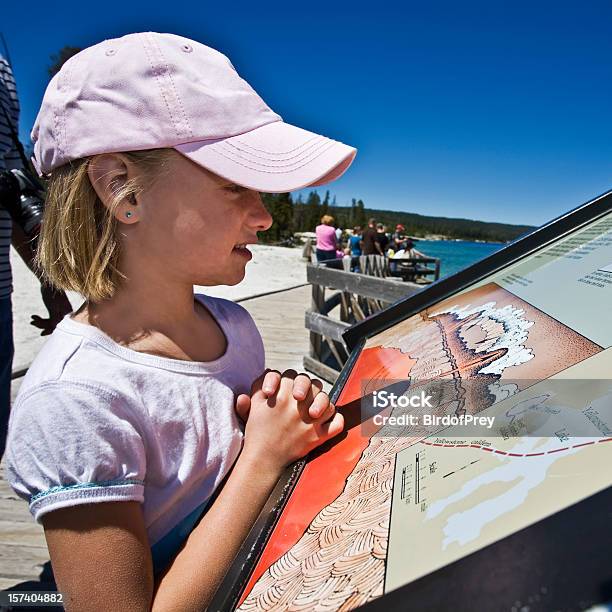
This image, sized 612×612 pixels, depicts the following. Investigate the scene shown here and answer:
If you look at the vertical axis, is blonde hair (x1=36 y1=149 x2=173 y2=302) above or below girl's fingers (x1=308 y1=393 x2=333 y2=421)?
above

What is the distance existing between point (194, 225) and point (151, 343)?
259 millimetres

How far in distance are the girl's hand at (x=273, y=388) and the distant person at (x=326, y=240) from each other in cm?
1096

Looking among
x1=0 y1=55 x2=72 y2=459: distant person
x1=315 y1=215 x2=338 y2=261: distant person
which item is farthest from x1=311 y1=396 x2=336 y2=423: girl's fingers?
x1=315 y1=215 x2=338 y2=261: distant person

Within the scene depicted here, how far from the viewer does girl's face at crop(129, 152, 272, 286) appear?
97 centimetres

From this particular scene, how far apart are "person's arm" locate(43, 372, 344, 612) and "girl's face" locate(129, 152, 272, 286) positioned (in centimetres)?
30

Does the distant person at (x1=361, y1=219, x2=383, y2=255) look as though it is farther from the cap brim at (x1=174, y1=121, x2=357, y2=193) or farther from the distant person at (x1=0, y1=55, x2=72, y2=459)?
the cap brim at (x1=174, y1=121, x2=357, y2=193)

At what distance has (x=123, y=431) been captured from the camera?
32.6 inches

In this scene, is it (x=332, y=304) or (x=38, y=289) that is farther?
(x=38, y=289)

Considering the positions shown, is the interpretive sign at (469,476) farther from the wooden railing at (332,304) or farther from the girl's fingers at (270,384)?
the wooden railing at (332,304)

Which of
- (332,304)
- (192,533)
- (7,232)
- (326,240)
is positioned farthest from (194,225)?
(326,240)

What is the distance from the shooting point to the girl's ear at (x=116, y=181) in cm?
97

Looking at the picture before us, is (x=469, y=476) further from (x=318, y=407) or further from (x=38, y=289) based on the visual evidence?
(x=38, y=289)

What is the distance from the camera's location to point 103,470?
2.55 ft

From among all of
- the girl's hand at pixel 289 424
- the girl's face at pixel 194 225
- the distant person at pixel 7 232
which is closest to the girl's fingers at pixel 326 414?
the girl's hand at pixel 289 424
